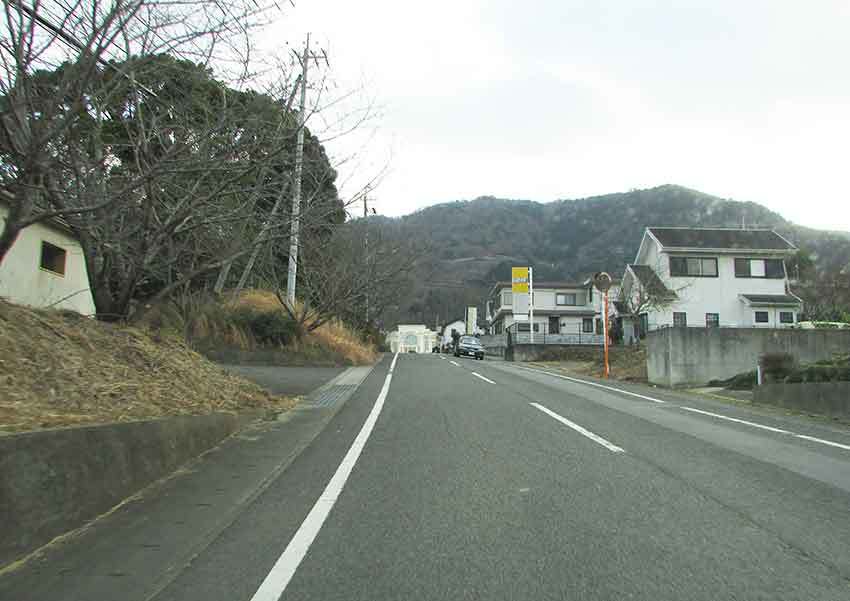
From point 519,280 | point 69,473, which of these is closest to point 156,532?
point 69,473

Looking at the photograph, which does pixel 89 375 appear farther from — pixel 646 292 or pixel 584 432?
pixel 646 292

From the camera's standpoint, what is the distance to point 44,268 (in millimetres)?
17797

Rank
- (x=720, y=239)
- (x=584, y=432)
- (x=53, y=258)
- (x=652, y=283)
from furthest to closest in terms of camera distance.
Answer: (x=720, y=239)
(x=652, y=283)
(x=53, y=258)
(x=584, y=432)

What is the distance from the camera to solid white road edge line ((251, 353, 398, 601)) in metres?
3.53

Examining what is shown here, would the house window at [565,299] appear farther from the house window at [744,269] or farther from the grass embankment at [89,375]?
the grass embankment at [89,375]

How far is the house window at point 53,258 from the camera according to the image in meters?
17.9

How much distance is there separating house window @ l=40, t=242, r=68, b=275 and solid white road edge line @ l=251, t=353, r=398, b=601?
14431mm

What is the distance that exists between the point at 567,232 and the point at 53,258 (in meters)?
83.8

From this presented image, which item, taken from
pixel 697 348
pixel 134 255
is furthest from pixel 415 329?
pixel 134 255

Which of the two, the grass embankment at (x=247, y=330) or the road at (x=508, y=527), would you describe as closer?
the road at (x=508, y=527)

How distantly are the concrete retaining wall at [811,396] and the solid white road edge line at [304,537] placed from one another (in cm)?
872

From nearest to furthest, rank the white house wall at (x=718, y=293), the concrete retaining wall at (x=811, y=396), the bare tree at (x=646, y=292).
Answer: the concrete retaining wall at (x=811, y=396), the bare tree at (x=646, y=292), the white house wall at (x=718, y=293)

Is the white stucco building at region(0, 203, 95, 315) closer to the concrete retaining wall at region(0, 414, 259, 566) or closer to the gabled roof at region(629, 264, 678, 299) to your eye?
the concrete retaining wall at region(0, 414, 259, 566)

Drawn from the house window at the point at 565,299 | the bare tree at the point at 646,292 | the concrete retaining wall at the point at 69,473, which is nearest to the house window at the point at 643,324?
the bare tree at the point at 646,292
